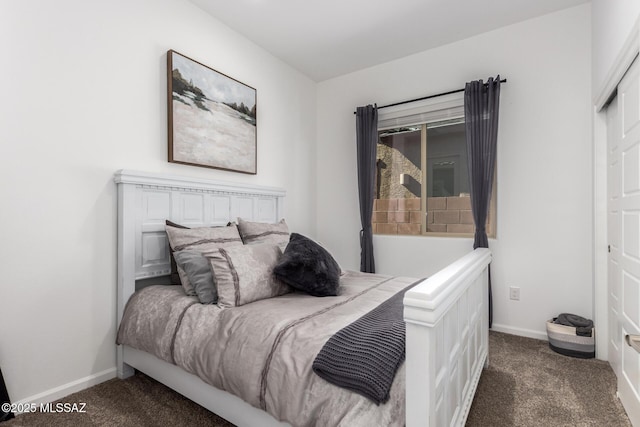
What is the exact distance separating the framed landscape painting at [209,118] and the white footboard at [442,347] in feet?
6.52

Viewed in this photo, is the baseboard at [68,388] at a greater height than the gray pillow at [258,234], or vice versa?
the gray pillow at [258,234]

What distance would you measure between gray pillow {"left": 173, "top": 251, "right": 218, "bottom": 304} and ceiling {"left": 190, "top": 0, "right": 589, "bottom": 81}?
1.96 meters

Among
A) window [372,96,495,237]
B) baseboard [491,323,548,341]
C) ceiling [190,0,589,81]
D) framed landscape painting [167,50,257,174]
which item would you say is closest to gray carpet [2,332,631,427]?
baseboard [491,323,548,341]

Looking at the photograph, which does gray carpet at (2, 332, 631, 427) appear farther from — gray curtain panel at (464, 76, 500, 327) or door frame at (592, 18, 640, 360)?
gray curtain panel at (464, 76, 500, 327)

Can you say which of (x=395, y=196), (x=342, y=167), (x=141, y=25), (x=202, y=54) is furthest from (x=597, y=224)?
(x=141, y=25)

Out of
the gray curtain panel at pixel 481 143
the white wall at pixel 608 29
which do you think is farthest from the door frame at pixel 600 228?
the gray curtain panel at pixel 481 143

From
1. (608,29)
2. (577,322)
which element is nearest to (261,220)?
(577,322)

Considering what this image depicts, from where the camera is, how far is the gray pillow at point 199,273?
1729mm

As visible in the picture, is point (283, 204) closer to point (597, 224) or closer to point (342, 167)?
point (342, 167)

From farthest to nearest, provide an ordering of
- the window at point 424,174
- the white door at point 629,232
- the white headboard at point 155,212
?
the window at point 424,174 < the white headboard at point 155,212 < the white door at point 629,232

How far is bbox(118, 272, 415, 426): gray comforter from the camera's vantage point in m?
1.07

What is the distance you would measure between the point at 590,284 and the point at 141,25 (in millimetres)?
3776

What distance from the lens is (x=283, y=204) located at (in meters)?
3.35

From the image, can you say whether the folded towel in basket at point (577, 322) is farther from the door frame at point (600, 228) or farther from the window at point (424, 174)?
the window at point (424, 174)
